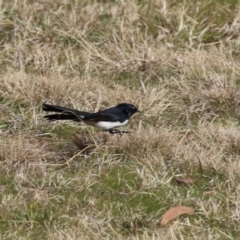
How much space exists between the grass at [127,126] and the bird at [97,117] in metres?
0.11

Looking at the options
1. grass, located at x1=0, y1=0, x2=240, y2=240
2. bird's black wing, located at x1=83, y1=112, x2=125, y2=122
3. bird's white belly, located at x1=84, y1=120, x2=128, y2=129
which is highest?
bird's black wing, located at x1=83, y1=112, x2=125, y2=122

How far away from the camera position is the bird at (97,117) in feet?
20.1

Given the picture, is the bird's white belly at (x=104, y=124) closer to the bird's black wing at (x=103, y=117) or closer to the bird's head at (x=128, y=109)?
the bird's black wing at (x=103, y=117)

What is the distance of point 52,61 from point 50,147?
1.47m

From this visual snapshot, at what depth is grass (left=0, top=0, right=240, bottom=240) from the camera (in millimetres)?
5359

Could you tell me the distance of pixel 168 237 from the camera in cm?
506

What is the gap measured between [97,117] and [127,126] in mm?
642

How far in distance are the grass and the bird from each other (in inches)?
4.4

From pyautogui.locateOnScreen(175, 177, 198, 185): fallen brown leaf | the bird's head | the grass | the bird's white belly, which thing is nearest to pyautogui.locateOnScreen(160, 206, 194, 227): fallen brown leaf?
the grass

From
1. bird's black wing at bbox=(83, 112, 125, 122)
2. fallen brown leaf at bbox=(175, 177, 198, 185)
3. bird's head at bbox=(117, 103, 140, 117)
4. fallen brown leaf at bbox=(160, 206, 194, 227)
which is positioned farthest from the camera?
bird's head at bbox=(117, 103, 140, 117)

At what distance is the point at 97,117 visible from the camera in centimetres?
611

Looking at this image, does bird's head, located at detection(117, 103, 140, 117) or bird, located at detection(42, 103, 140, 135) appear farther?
bird's head, located at detection(117, 103, 140, 117)

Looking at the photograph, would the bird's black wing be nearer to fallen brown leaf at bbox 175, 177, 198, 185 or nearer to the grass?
the grass

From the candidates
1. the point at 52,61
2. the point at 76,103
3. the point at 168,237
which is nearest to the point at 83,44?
the point at 52,61
